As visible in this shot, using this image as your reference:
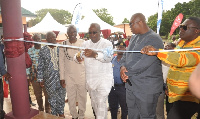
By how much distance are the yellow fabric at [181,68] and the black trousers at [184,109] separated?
0.20 feet

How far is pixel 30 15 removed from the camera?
42.2ft

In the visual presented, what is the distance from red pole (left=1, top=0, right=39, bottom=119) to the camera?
290cm

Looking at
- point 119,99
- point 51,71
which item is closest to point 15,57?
point 51,71

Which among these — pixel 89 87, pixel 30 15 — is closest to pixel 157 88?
pixel 89 87

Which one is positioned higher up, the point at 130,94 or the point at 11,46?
the point at 11,46

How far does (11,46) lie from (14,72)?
0.47m

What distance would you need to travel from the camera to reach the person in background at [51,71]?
376 cm

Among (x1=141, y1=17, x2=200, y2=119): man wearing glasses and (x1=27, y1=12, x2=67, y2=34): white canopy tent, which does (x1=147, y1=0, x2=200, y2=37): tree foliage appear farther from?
(x1=141, y1=17, x2=200, y2=119): man wearing glasses

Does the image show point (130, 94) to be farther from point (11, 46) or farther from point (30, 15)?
point (30, 15)

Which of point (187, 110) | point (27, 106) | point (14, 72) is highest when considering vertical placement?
point (14, 72)

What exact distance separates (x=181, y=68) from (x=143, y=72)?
519 millimetres

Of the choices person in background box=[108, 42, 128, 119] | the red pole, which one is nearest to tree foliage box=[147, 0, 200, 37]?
person in background box=[108, 42, 128, 119]

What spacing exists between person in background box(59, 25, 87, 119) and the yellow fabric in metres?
1.92

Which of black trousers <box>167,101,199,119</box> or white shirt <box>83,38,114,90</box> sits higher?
white shirt <box>83,38,114,90</box>
